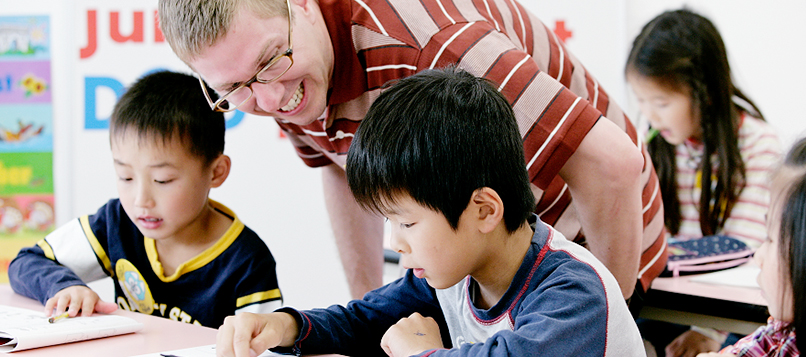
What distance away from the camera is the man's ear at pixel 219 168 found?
1.33 metres

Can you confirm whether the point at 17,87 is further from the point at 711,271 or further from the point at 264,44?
the point at 711,271

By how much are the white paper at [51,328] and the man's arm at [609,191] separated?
0.64 metres

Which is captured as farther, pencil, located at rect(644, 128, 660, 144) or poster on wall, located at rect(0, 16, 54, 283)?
poster on wall, located at rect(0, 16, 54, 283)

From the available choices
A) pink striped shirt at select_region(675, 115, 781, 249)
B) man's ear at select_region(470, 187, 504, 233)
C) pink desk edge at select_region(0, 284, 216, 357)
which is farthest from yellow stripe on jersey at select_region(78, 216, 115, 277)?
pink striped shirt at select_region(675, 115, 781, 249)

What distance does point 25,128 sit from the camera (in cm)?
272

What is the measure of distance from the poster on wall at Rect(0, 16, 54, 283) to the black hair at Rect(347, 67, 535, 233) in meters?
2.39

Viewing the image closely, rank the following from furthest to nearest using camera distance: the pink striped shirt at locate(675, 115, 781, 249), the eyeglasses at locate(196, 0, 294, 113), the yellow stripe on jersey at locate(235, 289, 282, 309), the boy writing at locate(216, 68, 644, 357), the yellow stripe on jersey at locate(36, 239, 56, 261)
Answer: the pink striped shirt at locate(675, 115, 781, 249) < the yellow stripe on jersey at locate(36, 239, 56, 261) < the yellow stripe on jersey at locate(235, 289, 282, 309) < the eyeglasses at locate(196, 0, 294, 113) < the boy writing at locate(216, 68, 644, 357)

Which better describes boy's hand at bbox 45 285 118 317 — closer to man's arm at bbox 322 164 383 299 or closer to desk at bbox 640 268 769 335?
man's arm at bbox 322 164 383 299

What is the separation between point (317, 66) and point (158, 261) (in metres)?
0.55

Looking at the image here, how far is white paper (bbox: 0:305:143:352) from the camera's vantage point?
33.4 inches

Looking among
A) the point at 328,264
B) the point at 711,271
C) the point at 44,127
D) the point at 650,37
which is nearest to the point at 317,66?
→ the point at 711,271

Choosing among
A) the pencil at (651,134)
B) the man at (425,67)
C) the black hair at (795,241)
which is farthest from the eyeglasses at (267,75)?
the pencil at (651,134)

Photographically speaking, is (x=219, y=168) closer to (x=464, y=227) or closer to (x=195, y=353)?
(x=195, y=353)

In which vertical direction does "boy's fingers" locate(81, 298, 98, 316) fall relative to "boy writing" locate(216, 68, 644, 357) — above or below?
below
